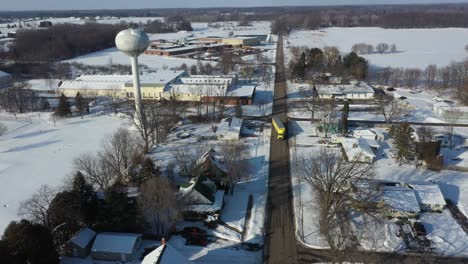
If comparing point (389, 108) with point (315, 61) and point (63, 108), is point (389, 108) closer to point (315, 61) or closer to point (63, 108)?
point (315, 61)

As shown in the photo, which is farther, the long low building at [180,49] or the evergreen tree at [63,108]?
the long low building at [180,49]

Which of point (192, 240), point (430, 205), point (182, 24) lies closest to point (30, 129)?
point (192, 240)

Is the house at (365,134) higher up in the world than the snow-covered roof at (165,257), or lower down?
higher up

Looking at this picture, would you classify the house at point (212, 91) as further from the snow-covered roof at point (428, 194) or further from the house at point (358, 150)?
the snow-covered roof at point (428, 194)

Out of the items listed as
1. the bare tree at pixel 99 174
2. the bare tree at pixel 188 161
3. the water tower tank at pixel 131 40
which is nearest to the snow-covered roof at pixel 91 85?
the water tower tank at pixel 131 40

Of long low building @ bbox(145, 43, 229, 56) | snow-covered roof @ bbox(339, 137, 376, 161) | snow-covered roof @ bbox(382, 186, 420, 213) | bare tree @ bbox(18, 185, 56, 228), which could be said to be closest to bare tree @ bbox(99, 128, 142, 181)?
bare tree @ bbox(18, 185, 56, 228)

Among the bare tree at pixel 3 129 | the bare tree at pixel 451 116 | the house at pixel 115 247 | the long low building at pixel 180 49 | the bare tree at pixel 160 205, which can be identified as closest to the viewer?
the house at pixel 115 247

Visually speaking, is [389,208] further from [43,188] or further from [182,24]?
[182,24]
